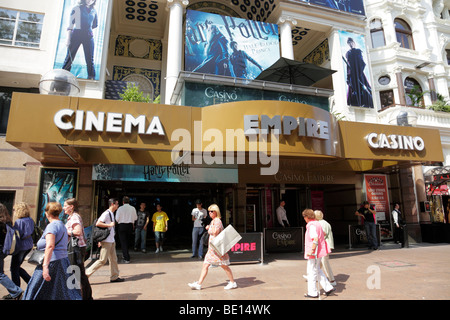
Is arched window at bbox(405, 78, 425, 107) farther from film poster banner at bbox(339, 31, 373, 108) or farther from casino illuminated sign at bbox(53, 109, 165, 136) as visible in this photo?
casino illuminated sign at bbox(53, 109, 165, 136)

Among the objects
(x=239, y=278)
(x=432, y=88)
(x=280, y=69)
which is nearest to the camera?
(x=239, y=278)

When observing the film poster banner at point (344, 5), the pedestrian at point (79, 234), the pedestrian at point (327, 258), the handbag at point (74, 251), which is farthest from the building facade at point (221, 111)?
the handbag at point (74, 251)

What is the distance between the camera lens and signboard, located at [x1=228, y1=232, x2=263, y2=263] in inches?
343

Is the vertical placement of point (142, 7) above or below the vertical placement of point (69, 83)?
above

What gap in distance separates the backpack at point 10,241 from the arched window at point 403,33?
2433cm

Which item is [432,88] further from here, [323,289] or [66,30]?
[66,30]

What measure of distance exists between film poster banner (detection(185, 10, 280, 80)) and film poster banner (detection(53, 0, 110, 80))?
13.8 ft

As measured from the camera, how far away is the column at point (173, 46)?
13.3 m

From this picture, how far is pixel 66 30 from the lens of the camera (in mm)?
12594

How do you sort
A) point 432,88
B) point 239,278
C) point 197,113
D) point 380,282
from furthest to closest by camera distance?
point 432,88, point 197,113, point 239,278, point 380,282

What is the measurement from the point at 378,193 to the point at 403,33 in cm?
1364

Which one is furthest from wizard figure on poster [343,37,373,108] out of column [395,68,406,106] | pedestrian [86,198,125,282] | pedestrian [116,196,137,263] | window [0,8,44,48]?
window [0,8,44,48]
